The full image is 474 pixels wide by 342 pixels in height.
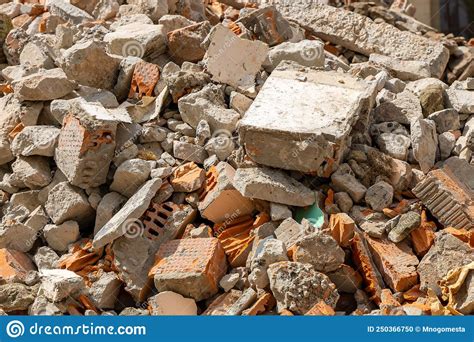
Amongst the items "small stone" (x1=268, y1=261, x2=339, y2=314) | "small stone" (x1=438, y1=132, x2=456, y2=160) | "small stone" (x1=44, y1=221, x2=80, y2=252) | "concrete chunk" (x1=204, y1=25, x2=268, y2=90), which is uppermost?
"small stone" (x1=438, y1=132, x2=456, y2=160)

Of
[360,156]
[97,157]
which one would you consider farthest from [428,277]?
[97,157]

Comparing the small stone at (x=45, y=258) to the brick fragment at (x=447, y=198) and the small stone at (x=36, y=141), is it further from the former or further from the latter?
the brick fragment at (x=447, y=198)

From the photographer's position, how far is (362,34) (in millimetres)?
11758

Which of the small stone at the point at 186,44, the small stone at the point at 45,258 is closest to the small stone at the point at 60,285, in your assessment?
the small stone at the point at 45,258

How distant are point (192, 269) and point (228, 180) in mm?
1086

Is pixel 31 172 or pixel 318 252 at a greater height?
pixel 318 252

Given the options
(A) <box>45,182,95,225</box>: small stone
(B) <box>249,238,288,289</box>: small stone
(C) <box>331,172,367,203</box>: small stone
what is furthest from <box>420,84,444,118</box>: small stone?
(A) <box>45,182,95,225</box>: small stone

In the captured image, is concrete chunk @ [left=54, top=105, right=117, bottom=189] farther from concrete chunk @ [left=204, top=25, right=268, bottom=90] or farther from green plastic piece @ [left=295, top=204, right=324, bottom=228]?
green plastic piece @ [left=295, top=204, right=324, bottom=228]

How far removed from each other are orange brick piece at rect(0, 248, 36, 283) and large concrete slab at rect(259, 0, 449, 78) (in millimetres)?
5263

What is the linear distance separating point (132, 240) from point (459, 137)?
3.77 m

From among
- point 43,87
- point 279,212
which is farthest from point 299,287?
point 43,87

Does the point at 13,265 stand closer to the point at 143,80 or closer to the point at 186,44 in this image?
the point at 143,80

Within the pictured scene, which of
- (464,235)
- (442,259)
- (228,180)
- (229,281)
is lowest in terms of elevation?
(229,281)

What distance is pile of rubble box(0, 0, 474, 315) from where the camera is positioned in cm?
805
